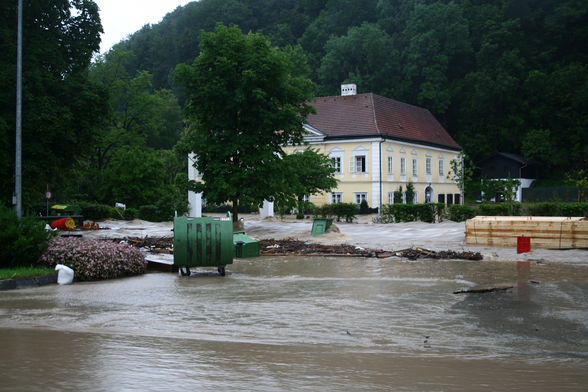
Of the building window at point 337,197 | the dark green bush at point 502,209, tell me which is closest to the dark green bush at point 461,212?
the dark green bush at point 502,209

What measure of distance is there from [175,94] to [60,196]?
48.5 meters

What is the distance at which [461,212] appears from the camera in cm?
3394

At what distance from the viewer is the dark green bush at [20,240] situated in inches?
562

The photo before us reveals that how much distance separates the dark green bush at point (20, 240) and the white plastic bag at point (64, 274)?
3.50 ft

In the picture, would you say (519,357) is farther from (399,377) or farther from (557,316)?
(557,316)

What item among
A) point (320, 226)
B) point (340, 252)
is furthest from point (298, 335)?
point (320, 226)

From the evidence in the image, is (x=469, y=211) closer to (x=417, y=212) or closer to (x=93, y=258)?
(x=417, y=212)

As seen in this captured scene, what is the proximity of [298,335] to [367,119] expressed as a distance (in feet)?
161

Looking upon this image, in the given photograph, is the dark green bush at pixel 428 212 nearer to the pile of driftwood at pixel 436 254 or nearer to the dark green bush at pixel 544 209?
the dark green bush at pixel 544 209

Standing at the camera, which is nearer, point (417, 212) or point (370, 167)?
point (417, 212)

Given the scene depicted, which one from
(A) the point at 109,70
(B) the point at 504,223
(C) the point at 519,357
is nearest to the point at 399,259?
(B) the point at 504,223

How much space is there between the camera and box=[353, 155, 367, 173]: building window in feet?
182

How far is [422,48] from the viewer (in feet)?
242

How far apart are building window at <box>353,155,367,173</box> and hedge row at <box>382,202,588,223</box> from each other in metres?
19.1
